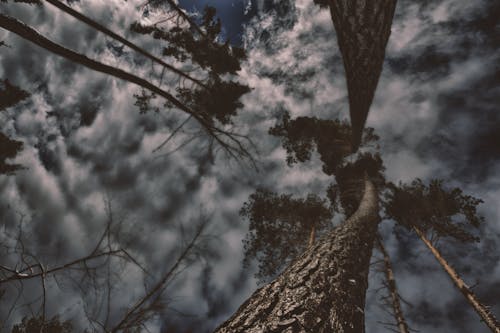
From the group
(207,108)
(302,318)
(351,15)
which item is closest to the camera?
(302,318)

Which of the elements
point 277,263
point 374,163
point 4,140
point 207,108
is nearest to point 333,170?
point 374,163

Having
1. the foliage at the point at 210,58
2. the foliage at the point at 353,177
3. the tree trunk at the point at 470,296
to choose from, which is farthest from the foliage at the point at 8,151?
the tree trunk at the point at 470,296

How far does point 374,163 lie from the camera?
11250 millimetres

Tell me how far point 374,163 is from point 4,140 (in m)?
16.3

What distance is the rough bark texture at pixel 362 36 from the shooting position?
1725 millimetres

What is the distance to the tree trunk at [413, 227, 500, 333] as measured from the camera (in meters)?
4.30

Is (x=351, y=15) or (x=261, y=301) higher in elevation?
(x=351, y=15)

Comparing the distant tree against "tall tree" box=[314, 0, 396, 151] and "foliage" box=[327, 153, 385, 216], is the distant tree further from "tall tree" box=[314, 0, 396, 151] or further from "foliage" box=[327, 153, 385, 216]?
"tall tree" box=[314, 0, 396, 151]

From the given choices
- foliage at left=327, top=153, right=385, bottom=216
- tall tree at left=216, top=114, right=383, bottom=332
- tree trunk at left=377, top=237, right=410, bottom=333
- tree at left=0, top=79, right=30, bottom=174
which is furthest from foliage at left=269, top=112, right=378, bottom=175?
tree at left=0, top=79, right=30, bottom=174

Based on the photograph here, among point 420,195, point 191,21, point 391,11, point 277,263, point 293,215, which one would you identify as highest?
point 191,21

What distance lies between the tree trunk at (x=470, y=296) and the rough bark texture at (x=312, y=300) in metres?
4.62

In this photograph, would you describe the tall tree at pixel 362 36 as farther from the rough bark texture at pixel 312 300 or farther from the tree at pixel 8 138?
the tree at pixel 8 138

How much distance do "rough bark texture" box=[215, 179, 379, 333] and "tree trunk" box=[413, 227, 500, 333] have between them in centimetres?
462

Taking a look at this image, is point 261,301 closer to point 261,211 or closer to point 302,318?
point 302,318
